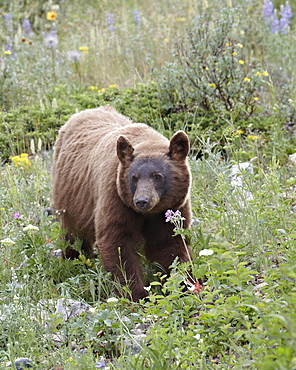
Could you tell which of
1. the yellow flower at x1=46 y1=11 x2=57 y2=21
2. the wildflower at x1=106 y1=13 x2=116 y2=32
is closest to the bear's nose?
the yellow flower at x1=46 y1=11 x2=57 y2=21

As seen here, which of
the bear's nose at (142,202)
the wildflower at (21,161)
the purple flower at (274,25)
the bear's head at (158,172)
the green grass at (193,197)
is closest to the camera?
the green grass at (193,197)

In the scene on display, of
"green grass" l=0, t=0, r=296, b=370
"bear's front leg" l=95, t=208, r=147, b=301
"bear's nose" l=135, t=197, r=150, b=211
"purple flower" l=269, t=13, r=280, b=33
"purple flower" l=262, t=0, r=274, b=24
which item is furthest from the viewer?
"purple flower" l=262, t=0, r=274, b=24

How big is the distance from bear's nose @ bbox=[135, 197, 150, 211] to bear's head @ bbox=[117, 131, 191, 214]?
0.45ft

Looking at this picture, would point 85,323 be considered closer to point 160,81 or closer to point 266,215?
point 266,215

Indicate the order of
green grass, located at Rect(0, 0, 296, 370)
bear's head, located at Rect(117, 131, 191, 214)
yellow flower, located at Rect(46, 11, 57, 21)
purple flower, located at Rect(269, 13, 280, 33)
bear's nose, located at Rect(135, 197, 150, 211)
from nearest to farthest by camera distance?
green grass, located at Rect(0, 0, 296, 370) → bear's nose, located at Rect(135, 197, 150, 211) → bear's head, located at Rect(117, 131, 191, 214) → purple flower, located at Rect(269, 13, 280, 33) → yellow flower, located at Rect(46, 11, 57, 21)

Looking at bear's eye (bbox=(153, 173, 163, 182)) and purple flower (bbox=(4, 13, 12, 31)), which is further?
purple flower (bbox=(4, 13, 12, 31))

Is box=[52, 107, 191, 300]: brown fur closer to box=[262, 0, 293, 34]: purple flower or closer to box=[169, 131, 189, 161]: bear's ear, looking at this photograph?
box=[169, 131, 189, 161]: bear's ear

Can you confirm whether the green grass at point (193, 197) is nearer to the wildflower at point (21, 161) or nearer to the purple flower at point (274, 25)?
the wildflower at point (21, 161)

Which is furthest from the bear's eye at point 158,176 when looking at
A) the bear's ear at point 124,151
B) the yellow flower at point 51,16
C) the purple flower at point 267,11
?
the yellow flower at point 51,16

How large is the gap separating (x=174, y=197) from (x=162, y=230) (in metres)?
0.33

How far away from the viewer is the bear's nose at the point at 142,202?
4488 millimetres

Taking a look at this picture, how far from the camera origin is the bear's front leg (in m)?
4.85

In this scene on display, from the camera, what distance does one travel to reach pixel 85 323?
4.23m

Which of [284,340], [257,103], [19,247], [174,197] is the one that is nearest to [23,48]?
[257,103]
